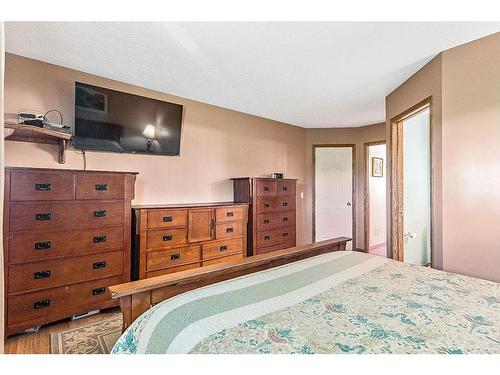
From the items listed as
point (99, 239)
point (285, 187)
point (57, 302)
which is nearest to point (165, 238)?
point (99, 239)

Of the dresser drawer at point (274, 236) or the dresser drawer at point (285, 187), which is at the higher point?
the dresser drawer at point (285, 187)

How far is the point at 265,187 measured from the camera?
3922 mm

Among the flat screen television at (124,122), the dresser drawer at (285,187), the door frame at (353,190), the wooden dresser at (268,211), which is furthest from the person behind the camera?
the door frame at (353,190)

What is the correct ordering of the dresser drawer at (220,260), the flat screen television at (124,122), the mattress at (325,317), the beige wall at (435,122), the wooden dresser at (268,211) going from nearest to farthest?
the mattress at (325,317) → the beige wall at (435,122) → the flat screen television at (124,122) → the dresser drawer at (220,260) → the wooden dresser at (268,211)

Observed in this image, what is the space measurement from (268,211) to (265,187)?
0.35m

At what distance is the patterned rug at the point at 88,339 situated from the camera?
1986 mm

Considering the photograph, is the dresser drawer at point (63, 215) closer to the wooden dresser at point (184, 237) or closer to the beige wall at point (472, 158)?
the wooden dresser at point (184, 237)

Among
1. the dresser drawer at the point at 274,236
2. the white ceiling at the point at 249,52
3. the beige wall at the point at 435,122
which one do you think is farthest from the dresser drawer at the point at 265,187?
the beige wall at the point at 435,122

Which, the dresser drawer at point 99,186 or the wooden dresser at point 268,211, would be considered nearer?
the dresser drawer at point 99,186

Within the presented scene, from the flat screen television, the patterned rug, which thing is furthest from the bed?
the flat screen television

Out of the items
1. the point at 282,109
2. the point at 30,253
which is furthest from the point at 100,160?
the point at 282,109

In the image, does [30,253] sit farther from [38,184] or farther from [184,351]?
[184,351]

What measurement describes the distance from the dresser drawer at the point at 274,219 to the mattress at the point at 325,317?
233cm

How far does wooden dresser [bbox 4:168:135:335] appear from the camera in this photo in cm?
209
